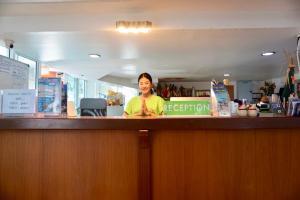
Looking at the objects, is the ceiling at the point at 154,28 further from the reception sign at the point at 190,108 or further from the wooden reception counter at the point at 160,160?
the wooden reception counter at the point at 160,160

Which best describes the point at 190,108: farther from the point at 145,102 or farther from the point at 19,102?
the point at 145,102

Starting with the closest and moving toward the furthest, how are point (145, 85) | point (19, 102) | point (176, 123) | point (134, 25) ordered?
point (176, 123) < point (19, 102) < point (134, 25) < point (145, 85)

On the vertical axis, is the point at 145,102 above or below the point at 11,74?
below

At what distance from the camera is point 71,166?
1.34 meters

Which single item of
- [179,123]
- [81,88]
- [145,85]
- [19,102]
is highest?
[81,88]

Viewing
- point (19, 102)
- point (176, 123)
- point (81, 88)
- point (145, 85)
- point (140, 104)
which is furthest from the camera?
point (81, 88)

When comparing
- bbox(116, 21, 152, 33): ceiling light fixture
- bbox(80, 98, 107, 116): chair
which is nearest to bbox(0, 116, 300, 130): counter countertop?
bbox(80, 98, 107, 116): chair

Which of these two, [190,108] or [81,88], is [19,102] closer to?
[190,108]

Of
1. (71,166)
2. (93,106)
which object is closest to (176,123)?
(71,166)

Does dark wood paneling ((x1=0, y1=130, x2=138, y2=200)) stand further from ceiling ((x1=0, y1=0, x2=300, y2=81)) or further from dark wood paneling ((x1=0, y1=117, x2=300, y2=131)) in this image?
ceiling ((x1=0, y1=0, x2=300, y2=81))

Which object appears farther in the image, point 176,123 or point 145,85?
point 145,85

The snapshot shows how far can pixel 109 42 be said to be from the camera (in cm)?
354

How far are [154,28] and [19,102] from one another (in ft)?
5.33

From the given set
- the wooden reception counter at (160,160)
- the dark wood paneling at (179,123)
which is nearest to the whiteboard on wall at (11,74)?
the wooden reception counter at (160,160)
